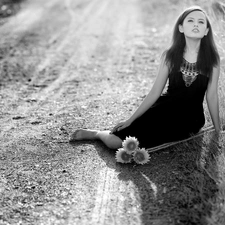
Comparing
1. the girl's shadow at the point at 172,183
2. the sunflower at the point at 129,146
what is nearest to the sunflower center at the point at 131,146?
the sunflower at the point at 129,146

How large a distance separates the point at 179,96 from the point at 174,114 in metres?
0.16

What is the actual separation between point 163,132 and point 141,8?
12.6 metres

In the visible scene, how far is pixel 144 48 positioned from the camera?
941 cm

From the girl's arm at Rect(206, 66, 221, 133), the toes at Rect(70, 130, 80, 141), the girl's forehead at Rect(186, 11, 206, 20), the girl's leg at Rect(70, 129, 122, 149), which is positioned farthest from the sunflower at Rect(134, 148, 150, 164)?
the girl's forehead at Rect(186, 11, 206, 20)

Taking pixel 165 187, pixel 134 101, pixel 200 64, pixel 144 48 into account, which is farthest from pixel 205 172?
pixel 144 48

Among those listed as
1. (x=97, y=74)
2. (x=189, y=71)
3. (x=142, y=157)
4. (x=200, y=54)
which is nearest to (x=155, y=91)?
(x=189, y=71)

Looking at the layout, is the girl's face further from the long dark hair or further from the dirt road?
the dirt road

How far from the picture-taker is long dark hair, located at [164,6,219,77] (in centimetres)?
392

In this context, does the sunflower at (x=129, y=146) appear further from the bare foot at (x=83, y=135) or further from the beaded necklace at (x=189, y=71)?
the beaded necklace at (x=189, y=71)

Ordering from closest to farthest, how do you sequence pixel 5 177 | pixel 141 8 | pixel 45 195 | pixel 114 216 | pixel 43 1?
pixel 114 216 → pixel 45 195 → pixel 5 177 → pixel 141 8 → pixel 43 1

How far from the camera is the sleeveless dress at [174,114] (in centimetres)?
398

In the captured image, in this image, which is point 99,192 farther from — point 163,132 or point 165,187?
point 163,132

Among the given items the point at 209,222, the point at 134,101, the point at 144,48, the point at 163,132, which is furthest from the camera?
the point at 144,48

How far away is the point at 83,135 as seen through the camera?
439 cm
